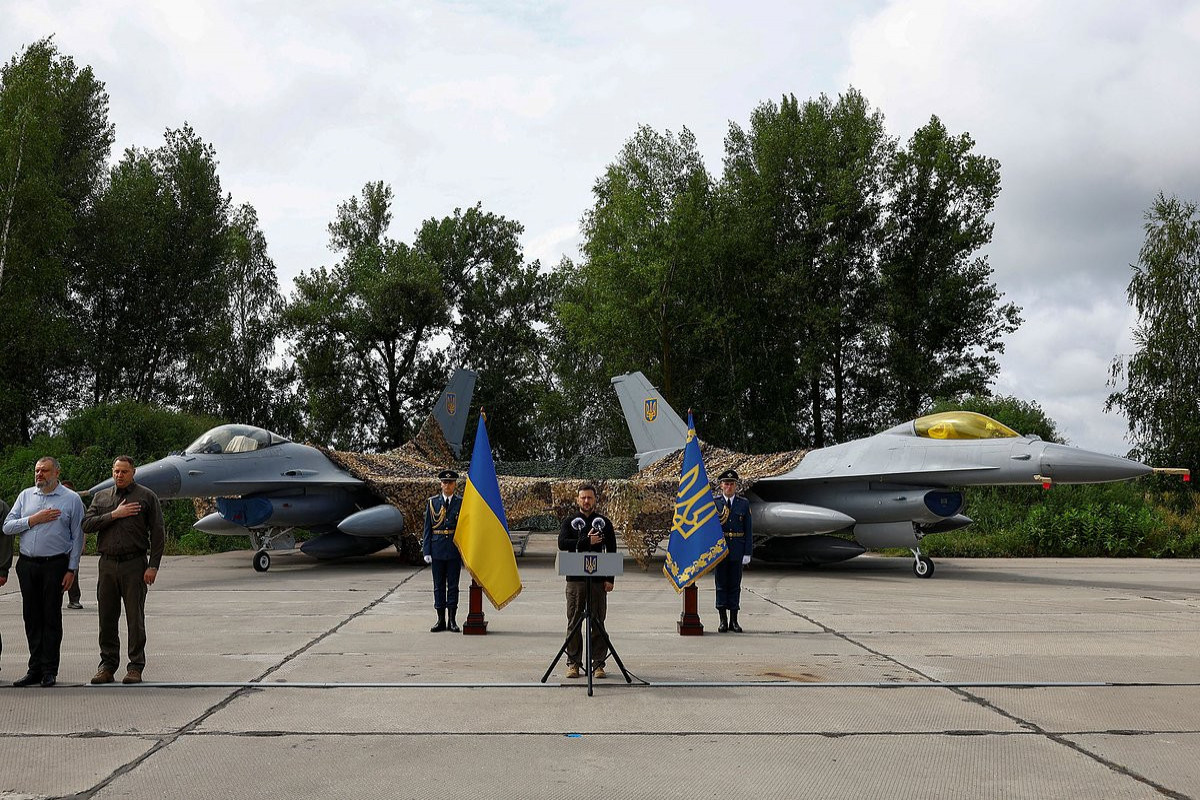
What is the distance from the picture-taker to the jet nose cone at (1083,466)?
12992 mm

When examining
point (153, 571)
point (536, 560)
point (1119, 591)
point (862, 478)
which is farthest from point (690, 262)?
point (153, 571)

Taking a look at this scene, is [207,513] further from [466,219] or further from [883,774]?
[466,219]

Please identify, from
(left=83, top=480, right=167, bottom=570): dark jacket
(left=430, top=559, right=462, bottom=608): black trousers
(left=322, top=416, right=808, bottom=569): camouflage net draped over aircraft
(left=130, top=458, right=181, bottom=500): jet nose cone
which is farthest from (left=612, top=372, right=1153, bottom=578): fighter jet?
(left=83, top=480, right=167, bottom=570): dark jacket

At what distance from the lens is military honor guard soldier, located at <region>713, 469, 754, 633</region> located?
29.6 feet

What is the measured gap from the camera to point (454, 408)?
2331 cm

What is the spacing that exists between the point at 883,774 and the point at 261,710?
12.0 feet

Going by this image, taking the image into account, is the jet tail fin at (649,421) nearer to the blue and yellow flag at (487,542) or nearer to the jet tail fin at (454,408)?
the jet tail fin at (454,408)

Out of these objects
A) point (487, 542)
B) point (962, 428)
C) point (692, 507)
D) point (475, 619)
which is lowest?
point (475, 619)

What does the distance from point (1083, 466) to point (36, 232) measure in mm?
30449

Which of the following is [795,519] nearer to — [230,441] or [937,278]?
[230,441]

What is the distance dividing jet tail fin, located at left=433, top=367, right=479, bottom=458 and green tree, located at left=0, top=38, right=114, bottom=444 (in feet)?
49.6

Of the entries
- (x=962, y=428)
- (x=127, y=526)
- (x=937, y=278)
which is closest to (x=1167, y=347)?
(x=937, y=278)

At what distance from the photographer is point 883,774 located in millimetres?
4238

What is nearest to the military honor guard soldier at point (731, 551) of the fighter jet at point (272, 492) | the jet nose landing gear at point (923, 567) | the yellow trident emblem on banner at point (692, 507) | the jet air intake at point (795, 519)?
the yellow trident emblem on banner at point (692, 507)
